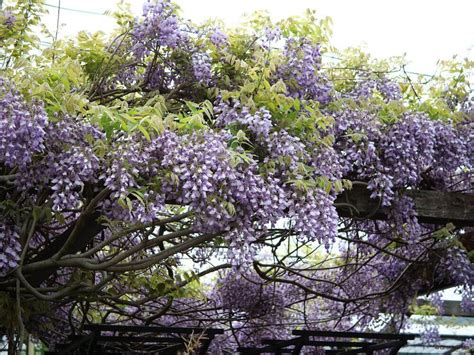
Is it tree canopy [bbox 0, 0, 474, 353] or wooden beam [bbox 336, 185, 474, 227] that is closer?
tree canopy [bbox 0, 0, 474, 353]

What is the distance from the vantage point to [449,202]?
15.0 feet

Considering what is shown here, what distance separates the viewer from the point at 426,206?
14.7ft

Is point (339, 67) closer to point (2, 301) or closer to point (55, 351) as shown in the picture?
point (2, 301)

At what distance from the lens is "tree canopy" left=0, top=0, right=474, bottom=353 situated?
3305 millimetres

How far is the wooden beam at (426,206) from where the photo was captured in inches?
168

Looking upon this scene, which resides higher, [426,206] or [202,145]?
[426,206]

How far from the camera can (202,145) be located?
10.8 feet

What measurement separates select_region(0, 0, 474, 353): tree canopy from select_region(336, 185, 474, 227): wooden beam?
5 centimetres

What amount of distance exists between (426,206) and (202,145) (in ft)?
5.53

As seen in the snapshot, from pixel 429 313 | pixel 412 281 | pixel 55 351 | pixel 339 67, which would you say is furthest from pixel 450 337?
pixel 339 67

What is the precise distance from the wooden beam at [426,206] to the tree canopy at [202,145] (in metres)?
0.05

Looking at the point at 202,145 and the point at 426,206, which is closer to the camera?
the point at 202,145

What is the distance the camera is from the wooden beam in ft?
14.0

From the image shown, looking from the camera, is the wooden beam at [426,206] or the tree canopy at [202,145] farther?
the wooden beam at [426,206]
